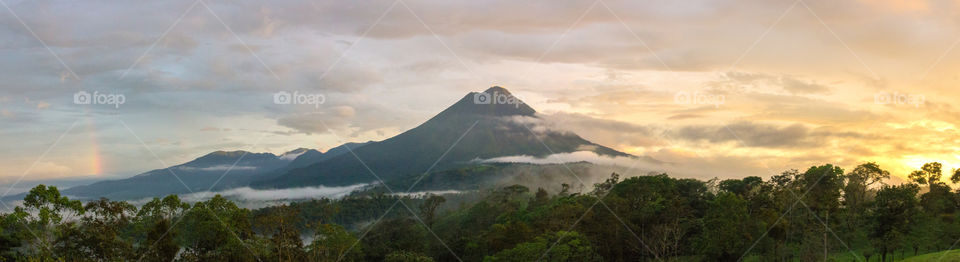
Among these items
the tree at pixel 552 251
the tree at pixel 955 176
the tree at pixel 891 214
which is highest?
the tree at pixel 955 176

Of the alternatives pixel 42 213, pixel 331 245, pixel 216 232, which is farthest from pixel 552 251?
pixel 42 213

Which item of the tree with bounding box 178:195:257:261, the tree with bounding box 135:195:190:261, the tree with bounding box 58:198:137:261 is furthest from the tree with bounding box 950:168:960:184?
the tree with bounding box 58:198:137:261

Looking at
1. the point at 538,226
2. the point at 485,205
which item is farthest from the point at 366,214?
the point at 538,226

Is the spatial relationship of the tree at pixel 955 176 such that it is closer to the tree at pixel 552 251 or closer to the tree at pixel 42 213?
the tree at pixel 552 251

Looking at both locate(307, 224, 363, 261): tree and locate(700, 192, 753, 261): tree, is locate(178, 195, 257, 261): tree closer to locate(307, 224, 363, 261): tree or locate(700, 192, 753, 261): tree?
locate(307, 224, 363, 261): tree

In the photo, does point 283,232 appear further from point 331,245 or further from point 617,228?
point 617,228

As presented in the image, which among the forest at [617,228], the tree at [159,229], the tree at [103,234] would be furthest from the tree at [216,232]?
the tree at [103,234]

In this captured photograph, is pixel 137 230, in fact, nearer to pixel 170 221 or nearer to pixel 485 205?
pixel 170 221

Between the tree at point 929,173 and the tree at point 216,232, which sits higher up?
the tree at point 929,173

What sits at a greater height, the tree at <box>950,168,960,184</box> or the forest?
the tree at <box>950,168,960,184</box>
